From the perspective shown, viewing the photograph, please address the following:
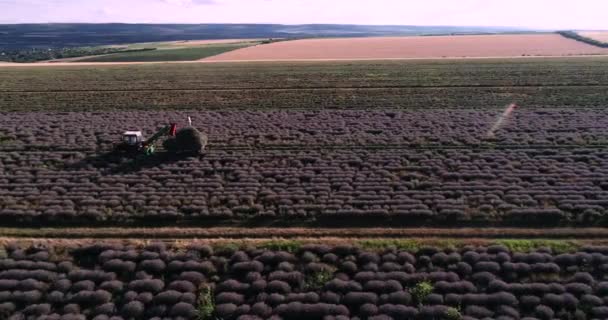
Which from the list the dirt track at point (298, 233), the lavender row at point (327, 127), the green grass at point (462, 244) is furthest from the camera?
the lavender row at point (327, 127)

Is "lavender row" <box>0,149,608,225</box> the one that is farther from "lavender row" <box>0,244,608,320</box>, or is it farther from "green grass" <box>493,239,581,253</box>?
"lavender row" <box>0,244,608,320</box>

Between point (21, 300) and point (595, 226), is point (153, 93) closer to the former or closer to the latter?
point (21, 300)

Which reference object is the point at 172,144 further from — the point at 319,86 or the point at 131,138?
the point at 319,86

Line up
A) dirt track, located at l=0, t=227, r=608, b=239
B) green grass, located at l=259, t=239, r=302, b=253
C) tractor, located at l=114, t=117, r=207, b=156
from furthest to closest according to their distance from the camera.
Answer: tractor, located at l=114, t=117, r=207, b=156 < dirt track, located at l=0, t=227, r=608, b=239 < green grass, located at l=259, t=239, r=302, b=253

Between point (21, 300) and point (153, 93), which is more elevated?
point (153, 93)

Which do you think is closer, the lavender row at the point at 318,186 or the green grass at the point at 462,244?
the green grass at the point at 462,244

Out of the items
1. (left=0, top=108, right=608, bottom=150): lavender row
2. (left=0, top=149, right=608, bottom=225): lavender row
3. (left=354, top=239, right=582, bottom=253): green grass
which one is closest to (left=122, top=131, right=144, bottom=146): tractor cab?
(left=0, top=149, right=608, bottom=225): lavender row

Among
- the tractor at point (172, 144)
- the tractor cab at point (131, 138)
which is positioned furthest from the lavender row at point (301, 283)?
the tractor cab at point (131, 138)

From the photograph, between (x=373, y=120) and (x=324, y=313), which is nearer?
(x=324, y=313)

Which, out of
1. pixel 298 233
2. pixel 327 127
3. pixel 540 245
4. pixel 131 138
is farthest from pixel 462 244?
pixel 131 138

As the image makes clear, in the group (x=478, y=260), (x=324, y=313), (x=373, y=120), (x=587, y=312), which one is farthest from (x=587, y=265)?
(x=373, y=120)

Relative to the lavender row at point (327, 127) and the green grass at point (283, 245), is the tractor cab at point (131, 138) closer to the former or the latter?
the lavender row at point (327, 127)
